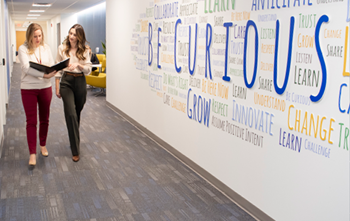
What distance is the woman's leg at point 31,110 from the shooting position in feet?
13.1

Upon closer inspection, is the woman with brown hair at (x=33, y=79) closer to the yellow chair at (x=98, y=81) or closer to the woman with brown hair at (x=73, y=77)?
the woman with brown hair at (x=73, y=77)

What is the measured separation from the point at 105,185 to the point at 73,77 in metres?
1.36

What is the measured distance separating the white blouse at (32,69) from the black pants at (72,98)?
208mm

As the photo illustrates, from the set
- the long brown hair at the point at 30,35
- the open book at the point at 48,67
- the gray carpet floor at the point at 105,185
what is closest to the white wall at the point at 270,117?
the gray carpet floor at the point at 105,185

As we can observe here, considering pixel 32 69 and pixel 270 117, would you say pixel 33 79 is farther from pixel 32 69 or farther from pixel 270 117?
pixel 270 117

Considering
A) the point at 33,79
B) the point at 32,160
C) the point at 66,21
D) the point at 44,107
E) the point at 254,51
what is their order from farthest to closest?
the point at 66,21 → the point at 44,107 → the point at 32,160 → the point at 33,79 → the point at 254,51

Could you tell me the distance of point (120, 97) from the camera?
7078 millimetres

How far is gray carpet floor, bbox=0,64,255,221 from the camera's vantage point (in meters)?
3.05

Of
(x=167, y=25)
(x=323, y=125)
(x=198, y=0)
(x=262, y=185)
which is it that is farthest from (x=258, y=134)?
(x=167, y=25)

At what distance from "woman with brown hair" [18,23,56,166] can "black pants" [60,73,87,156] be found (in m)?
0.19

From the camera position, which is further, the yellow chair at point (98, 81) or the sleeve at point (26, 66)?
the yellow chair at point (98, 81)

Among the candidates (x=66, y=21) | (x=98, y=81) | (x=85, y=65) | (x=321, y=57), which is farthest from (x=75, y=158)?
(x=66, y=21)

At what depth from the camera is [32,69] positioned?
3.85 metres

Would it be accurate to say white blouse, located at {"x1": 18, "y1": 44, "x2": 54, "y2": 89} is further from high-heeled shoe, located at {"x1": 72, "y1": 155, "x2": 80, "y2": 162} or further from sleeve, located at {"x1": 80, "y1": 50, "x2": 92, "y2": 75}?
high-heeled shoe, located at {"x1": 72, "y1": 155, "x2": 80, "y2": 162}
